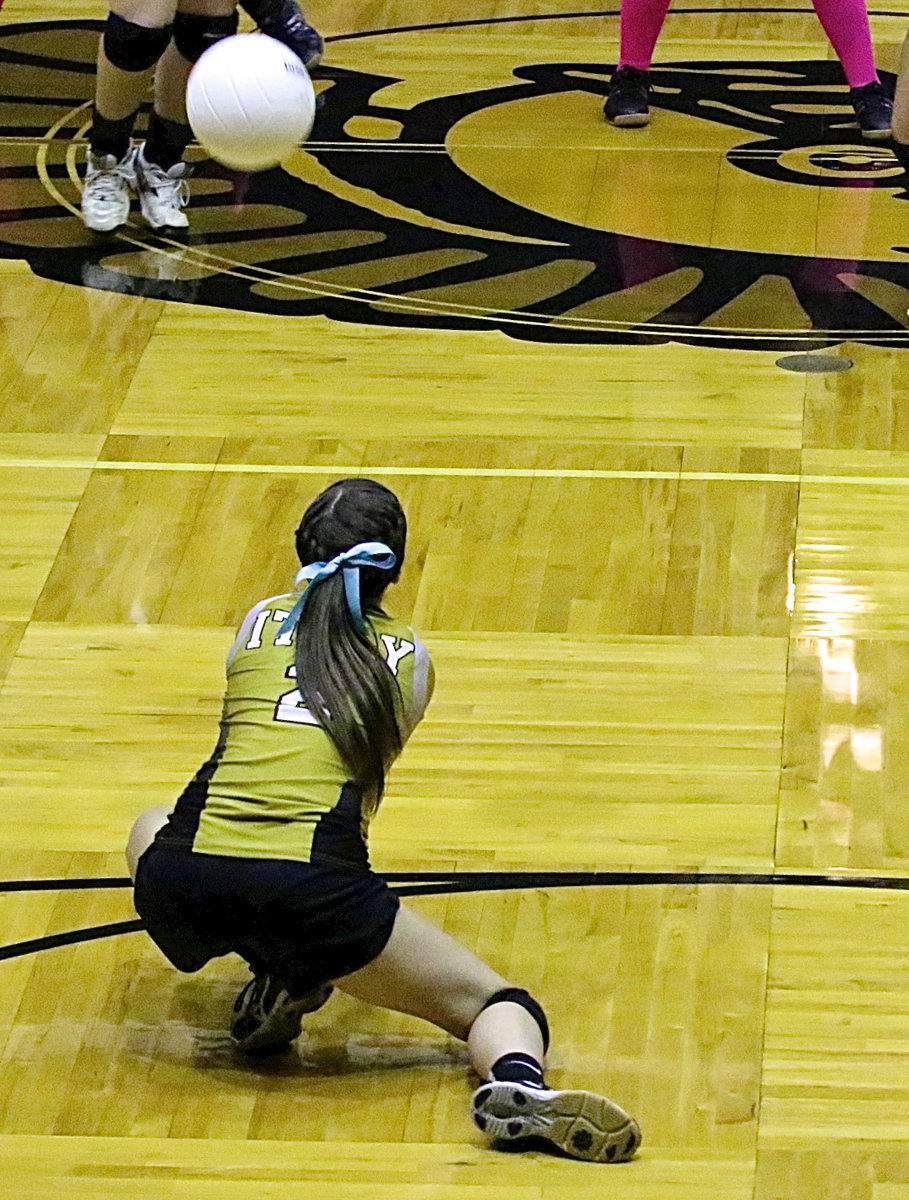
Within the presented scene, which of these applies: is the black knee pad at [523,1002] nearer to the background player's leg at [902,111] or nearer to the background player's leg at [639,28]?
the background player's leg at [902,111]

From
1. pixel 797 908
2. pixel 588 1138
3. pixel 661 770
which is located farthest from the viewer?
pixel 661 770

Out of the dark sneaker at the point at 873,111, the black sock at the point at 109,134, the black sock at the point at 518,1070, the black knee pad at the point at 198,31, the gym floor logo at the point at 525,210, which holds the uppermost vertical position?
the black knee pad at the point at 198,31

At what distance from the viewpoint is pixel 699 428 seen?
4648 millimetres

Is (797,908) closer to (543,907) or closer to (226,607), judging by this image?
(543,907)

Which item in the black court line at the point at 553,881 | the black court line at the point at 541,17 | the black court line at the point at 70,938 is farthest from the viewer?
the black court line at the point at 541,17

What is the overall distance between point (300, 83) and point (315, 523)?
2.39 m

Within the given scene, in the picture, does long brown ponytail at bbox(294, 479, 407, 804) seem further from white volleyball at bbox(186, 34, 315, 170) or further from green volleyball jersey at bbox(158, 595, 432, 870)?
white volleyball at bbox(186, 34, 315, 170)

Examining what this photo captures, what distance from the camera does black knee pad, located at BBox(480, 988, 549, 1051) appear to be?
2.81 meters

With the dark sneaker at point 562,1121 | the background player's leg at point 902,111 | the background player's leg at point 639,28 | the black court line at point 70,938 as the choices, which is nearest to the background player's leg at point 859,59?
the background player's leg at point 639,28

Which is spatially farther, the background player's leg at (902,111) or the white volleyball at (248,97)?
the white volleyball at (248,97)

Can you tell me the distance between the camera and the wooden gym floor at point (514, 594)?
282 centimetres

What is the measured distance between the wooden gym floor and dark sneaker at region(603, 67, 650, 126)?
2.4 inches

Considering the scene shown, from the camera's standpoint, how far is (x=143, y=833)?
2947mm

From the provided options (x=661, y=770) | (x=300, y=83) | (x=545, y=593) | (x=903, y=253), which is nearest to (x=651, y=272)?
(x=903, y=253)
